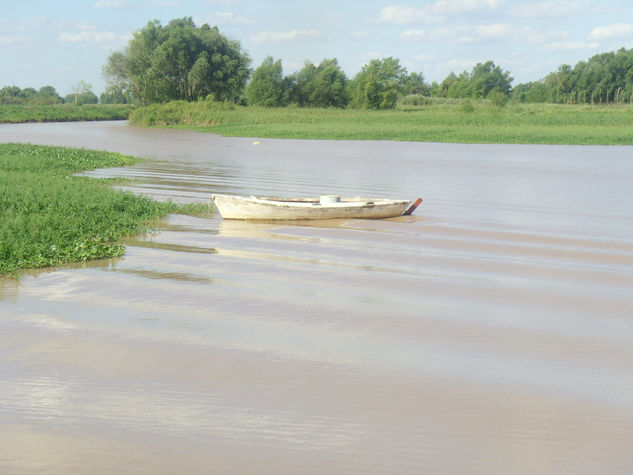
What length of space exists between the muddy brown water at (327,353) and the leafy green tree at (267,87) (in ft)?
244

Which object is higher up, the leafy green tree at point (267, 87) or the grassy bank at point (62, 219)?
the leafy green tree at point (267, 87)

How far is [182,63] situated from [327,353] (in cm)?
7799

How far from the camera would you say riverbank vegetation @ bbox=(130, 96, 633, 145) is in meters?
45.5

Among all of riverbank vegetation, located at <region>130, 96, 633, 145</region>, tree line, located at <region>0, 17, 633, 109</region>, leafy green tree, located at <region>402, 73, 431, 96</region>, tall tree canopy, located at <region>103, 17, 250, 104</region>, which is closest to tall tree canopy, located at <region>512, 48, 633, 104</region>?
tree line, located at <region>0, 17, 633, 109</region>

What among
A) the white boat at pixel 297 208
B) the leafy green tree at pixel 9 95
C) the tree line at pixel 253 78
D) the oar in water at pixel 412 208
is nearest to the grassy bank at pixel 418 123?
the tree line at pixel 253 78

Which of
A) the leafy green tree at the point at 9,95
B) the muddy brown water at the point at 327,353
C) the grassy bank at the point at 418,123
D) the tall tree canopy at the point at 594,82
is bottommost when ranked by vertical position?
the muddy brown water at the point at 327,353

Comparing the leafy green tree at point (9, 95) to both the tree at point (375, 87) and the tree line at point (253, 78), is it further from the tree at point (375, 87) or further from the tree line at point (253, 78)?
the tree at point (375, 87)

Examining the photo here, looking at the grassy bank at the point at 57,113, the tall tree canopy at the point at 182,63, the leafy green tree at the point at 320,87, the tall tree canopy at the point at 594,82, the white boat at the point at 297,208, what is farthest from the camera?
the tall tree canopy at the point at 594,82

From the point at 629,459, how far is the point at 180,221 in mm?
11349

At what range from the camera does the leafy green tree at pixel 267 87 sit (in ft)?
287

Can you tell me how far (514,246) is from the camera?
12.9 metres

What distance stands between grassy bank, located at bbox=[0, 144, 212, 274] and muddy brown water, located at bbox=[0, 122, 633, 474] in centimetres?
40

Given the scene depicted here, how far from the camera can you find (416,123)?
2186 inches

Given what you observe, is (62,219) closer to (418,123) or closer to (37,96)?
(418,123)
